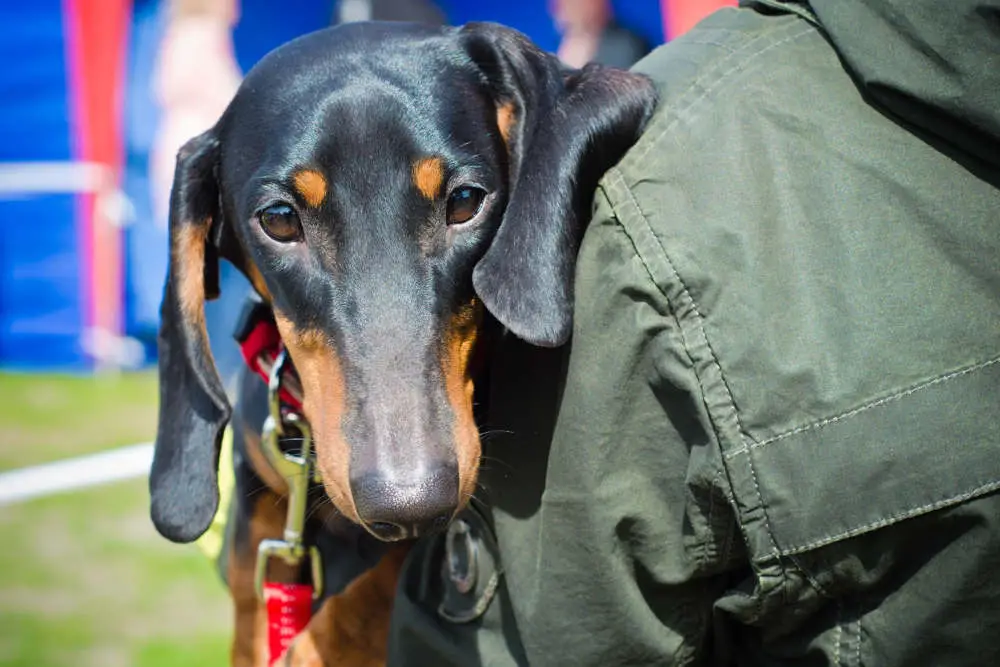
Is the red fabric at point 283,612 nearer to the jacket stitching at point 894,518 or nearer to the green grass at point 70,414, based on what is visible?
the jacket stitching at point 894,518

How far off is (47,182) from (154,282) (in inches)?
51.7

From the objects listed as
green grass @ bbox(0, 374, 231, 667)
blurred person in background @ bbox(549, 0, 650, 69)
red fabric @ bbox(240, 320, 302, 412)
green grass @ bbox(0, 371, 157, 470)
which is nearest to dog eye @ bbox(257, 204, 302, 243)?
red fabric @ bbox(240, 320, 302, 412)

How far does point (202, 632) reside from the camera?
436 centimetres

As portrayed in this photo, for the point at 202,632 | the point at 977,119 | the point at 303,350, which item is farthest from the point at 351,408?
the point at 202,632

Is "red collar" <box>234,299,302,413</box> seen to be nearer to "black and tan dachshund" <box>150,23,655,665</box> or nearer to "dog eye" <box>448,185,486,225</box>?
"black and tan dachshund" <box>150,23,655,665</box>

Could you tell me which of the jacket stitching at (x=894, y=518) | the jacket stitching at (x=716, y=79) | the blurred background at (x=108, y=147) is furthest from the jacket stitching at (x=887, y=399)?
the blurred background at (x=108, y=147)

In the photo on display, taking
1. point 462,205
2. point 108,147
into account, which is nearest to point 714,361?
point 462,205

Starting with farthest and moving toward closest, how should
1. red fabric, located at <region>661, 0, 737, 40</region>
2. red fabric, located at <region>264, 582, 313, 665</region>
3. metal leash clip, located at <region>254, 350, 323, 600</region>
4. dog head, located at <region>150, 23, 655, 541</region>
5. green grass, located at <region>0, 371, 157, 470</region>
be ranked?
red fabric, located at <region>661, 0, 737, 40</region> < green grass, located at <region>0, 371, 157, 470</region> < red fabric, located at <region>264, 582, 313, 665</region> < metal leash clip, located at <region>254, 350, 323, 600</region> < dog head, located at <region>150, 23, 655, 541</region>

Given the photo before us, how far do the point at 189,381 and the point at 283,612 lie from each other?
0.55 meters

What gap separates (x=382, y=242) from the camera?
2.04 meters

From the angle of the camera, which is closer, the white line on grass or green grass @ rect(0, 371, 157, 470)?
the white line on grass

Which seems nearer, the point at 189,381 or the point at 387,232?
the point at 387,232

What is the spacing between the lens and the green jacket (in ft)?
4.87

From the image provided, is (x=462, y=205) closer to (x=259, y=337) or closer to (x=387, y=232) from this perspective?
(x=387, y=232)
